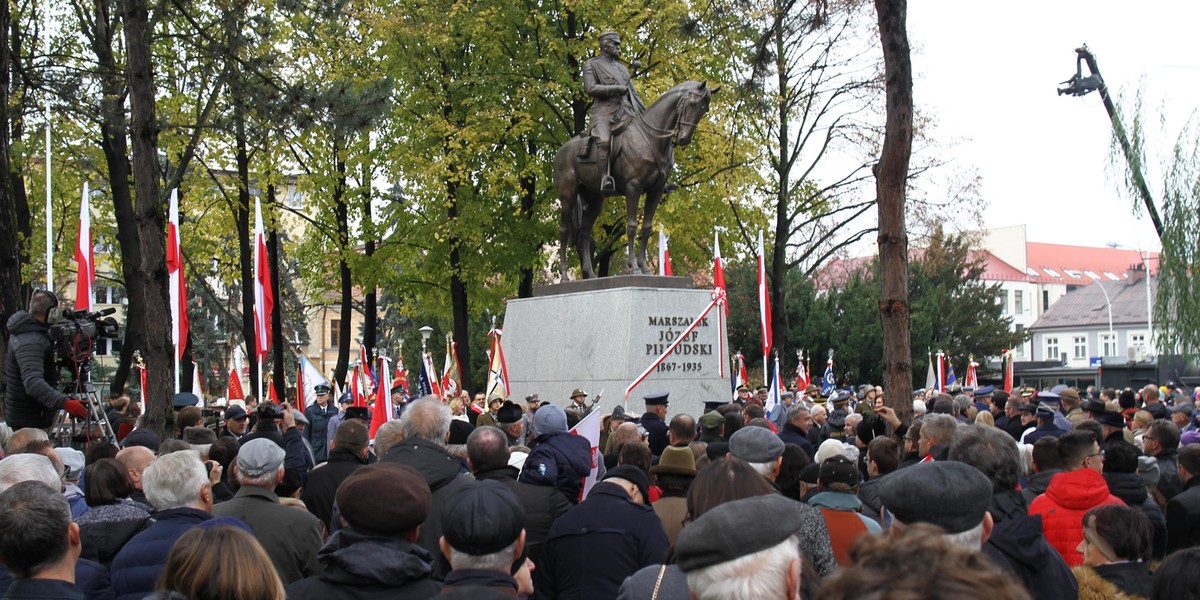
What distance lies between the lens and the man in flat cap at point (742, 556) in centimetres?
314

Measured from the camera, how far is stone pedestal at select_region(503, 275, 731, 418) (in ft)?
54.7

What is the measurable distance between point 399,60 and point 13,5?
31.9ft

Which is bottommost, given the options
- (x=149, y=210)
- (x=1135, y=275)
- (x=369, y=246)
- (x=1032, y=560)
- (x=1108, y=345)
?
(x=1108, y=345)

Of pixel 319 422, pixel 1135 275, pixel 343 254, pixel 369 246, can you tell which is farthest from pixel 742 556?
pixel 1135 275

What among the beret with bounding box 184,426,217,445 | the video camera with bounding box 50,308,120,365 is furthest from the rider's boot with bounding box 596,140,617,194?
the beret with bounding box 184,426,217,445

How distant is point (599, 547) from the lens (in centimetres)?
520

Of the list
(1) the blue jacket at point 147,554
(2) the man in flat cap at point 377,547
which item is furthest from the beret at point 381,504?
(1) the blue jacket at point 147,554

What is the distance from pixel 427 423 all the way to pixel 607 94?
36.1ft

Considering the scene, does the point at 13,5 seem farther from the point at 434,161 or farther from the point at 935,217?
the point at 935,217

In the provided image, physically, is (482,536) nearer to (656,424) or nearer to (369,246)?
(656,424)

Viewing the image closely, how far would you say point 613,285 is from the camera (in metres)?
17.3

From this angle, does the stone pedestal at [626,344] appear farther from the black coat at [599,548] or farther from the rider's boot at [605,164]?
the black coat at [599,548]

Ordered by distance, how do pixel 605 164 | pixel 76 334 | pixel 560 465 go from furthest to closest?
pixel 605 164
pixel 76 334
pixel 560 465

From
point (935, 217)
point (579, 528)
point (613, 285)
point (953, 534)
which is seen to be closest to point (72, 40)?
point (613, 285)
